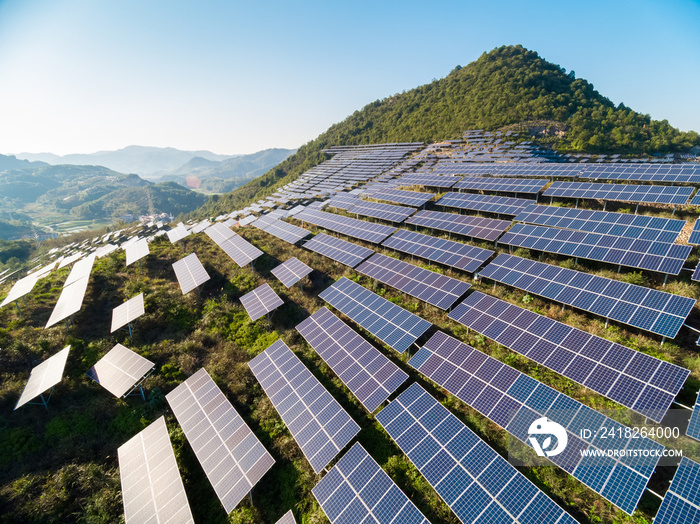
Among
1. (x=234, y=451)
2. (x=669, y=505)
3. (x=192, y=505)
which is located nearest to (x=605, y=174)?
(x=669, y=505)

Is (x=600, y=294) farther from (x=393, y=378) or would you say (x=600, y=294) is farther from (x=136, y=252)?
(x=136, y=252)

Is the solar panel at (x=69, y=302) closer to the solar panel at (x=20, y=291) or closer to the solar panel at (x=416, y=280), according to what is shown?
the solar panel at (x=20, y=291)

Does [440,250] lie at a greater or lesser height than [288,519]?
greater

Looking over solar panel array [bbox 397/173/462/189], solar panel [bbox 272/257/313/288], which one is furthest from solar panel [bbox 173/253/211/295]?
solar panel array [bbox 397/173/462/189]

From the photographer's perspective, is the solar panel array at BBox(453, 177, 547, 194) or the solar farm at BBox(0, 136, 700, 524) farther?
the solar panel array at BBox(453, 177, 547, 194)

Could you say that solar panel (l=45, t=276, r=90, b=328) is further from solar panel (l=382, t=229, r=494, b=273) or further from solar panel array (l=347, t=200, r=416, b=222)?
solar panel array (l=347, t=200, r=416, b=222)

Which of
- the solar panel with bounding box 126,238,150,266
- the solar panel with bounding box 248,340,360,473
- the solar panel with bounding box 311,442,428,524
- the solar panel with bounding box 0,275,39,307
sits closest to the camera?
the solar panel with bounding box 311,442,428,524

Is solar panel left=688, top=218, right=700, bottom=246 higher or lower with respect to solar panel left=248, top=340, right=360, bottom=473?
higher

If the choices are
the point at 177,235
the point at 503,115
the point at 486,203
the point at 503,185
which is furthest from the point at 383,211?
the point at 503,115
